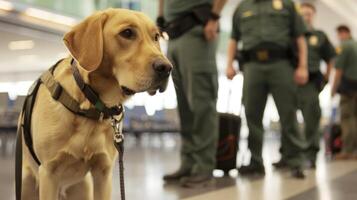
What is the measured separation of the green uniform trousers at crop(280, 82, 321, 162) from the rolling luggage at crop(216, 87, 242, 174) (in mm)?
1568

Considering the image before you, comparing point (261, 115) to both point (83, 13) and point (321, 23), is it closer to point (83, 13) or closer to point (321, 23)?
point (83, 13)

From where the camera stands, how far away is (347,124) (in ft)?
25.0

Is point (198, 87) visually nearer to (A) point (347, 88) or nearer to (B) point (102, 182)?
(B) point (102, 182)

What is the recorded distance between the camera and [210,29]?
3615 millimetres

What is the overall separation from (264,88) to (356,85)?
345cm

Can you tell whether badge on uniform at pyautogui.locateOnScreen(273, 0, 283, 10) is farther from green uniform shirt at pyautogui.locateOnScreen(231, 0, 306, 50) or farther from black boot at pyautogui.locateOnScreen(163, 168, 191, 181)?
black boot at pyautogui.locateOnScreen(163, 168, 191, 181)

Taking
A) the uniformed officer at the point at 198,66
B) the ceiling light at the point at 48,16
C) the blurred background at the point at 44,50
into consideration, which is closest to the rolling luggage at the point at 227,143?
the uniformed officer at the point at 198,66

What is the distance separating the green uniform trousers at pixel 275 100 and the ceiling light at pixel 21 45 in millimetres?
9022

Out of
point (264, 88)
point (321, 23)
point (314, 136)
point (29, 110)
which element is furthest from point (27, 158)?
point (321, 23)

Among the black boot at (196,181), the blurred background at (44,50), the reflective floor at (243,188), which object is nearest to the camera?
the reflective floor at (243,188)

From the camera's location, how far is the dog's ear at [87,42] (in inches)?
64.1

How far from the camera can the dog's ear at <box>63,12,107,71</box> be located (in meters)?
1.63

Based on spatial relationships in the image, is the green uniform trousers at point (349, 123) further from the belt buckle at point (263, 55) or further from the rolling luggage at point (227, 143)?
the belt buckle at point (263, 55)

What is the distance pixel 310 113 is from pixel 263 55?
1.95 m
